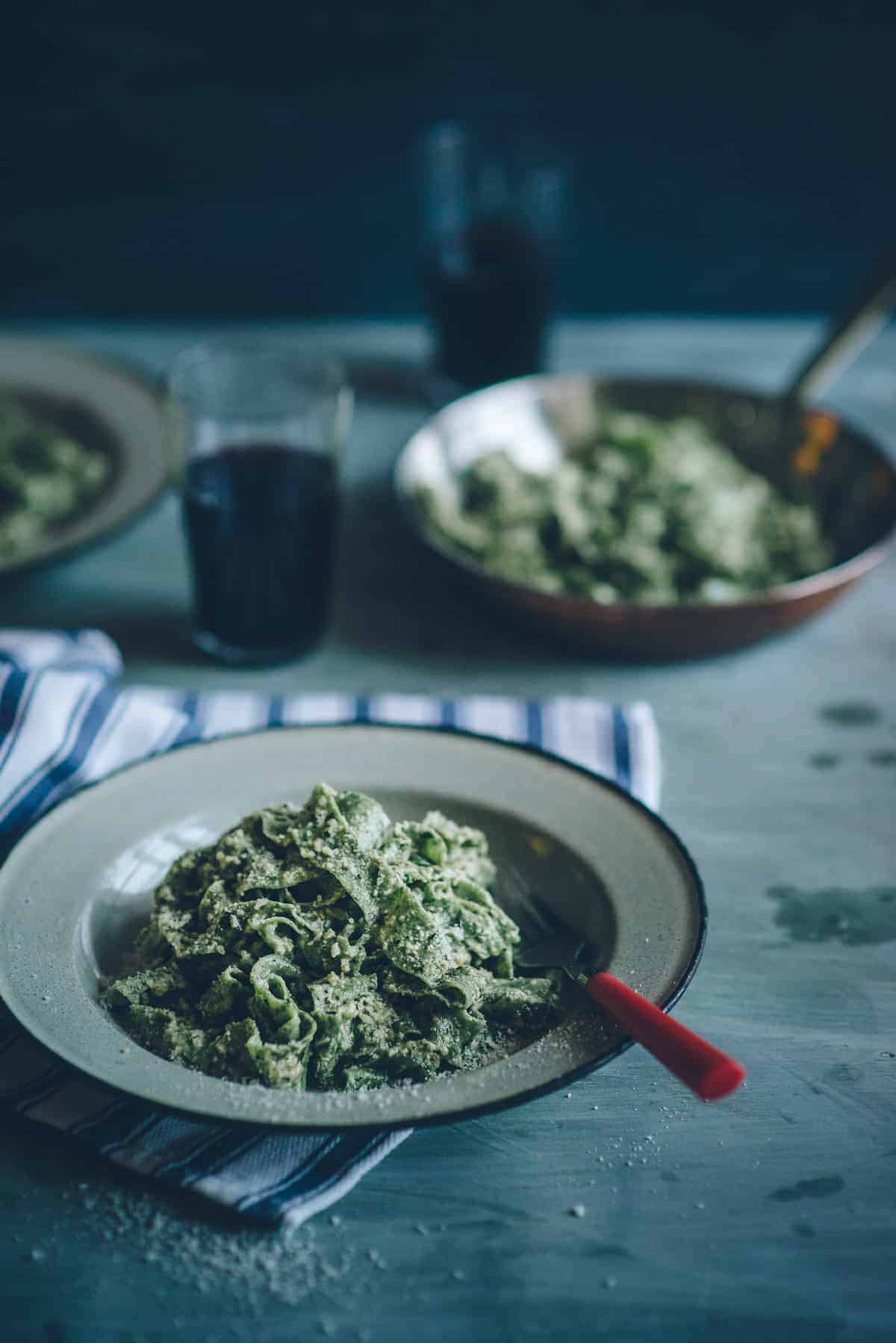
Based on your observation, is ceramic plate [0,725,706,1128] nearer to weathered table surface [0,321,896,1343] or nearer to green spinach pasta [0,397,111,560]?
weathered table surface [0,321,896,1343]

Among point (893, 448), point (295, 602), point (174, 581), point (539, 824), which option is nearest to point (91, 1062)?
point (539, 824)

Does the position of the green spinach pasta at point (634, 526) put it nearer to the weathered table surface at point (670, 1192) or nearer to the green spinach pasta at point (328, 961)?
the weathered table surface at point (670, 1192)

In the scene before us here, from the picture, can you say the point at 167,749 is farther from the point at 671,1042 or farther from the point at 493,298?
the point at 493,298

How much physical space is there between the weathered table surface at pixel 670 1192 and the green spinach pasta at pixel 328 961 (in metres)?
0.08

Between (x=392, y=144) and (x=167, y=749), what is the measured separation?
1.58 metres

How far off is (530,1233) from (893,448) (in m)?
1.43

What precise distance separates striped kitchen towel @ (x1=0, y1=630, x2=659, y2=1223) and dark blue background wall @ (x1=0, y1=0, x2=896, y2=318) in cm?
123

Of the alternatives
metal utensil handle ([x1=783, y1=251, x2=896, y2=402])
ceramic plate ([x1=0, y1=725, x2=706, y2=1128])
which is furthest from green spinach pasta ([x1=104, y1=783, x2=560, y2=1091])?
metal utensil handle ([x1=783, y1=251, x2=896, y2=402])

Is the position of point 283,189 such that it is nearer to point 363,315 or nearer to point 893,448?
point 363,315

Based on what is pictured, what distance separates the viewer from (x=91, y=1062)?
0.81m

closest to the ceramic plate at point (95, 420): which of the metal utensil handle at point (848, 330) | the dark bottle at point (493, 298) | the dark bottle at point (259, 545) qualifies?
the dark bottle at point (259, 545)

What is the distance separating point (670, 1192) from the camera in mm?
858

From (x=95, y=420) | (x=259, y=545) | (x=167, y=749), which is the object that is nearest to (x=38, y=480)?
(x=95, y=420)

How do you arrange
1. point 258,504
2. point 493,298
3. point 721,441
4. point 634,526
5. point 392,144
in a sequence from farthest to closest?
1. point 392,144
2. point 493,298
3. point 721,441
4. point 634,526
5. point 258,504
